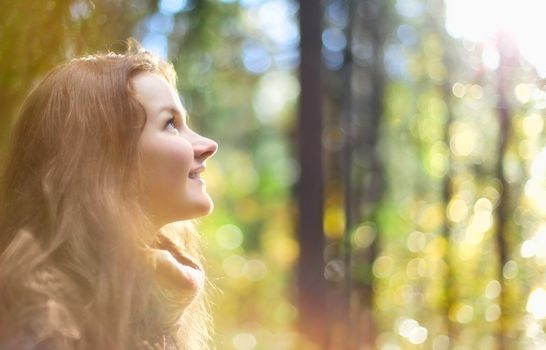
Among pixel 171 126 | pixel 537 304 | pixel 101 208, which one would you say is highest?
pixel 171 126

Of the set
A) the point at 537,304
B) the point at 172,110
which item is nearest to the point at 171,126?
the point at 172,110

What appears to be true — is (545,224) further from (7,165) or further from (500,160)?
(7,165)

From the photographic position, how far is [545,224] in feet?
21.2

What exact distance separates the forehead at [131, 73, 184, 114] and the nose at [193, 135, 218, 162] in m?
0.09

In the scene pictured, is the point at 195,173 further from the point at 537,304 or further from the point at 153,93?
the point at 537,304

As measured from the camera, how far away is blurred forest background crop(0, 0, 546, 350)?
4199 mm

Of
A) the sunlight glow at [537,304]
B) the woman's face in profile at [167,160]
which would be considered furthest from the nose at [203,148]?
the sunlight glow at [537,304]

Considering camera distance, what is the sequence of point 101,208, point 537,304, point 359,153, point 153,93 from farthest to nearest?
1. point 359,153
2. point 537,304
3. point 153,93
4. point 101,208

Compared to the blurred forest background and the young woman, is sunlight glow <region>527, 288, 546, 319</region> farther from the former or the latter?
the young woman

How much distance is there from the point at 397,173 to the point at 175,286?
1053cm

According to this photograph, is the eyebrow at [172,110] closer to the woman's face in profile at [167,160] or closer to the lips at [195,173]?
the woman's face in profile at [167,160]

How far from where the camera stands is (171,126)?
202cm

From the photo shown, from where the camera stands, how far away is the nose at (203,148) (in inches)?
78.4

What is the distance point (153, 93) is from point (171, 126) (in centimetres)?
8
